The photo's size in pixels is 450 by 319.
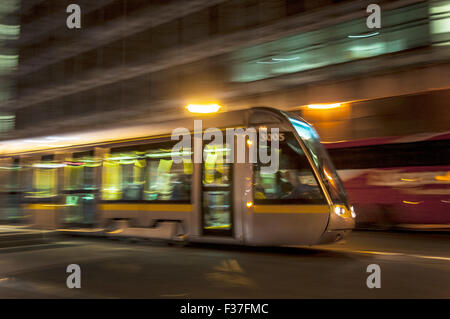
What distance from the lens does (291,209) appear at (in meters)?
8.05

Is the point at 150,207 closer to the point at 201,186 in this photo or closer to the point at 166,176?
the point at 166,176

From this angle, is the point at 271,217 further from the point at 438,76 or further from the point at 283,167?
the point at 438,76

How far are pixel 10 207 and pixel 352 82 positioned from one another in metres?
13.3

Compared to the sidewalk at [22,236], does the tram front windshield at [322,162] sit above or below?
above

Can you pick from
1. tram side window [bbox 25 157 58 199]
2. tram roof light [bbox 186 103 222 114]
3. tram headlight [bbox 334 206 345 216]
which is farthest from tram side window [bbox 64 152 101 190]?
tram roof light [bbox 186 103 222 114]

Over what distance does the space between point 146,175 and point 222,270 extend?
3798mm

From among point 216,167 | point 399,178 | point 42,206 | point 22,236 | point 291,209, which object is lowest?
point 22,236

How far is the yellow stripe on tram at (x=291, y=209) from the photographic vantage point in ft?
25.6

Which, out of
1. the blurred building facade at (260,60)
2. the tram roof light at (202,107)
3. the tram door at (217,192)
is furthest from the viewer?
the tram roof light at (202,107)

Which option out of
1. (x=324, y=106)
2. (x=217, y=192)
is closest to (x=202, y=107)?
(x=324, y=106)

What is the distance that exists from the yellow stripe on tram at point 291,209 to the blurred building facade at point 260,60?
210 inches

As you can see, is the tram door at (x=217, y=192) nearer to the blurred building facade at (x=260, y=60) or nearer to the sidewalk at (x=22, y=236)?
the blurred building facade at (x=260, y=60)

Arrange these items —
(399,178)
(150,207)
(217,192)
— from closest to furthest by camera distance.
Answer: (217,192), (150,207), (399,178)

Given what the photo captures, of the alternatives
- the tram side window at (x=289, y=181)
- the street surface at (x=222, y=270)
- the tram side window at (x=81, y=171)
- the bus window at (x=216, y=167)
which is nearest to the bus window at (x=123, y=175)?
the tram side window at (x=81, y=171)
